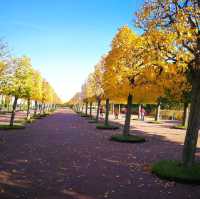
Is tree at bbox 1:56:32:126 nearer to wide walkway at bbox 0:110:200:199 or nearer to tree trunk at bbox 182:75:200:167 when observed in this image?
wide walkway at bbox 0:110:200:199

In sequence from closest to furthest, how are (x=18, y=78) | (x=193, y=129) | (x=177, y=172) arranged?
(x=177, y=172) < (x=193, y=129) < (x=18, y=78)

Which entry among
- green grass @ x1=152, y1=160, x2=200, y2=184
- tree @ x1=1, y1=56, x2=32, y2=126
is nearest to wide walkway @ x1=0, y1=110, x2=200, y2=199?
green grass @ x1=152, y1=160, x2=200, y2=184

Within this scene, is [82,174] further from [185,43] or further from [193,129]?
[185,43]

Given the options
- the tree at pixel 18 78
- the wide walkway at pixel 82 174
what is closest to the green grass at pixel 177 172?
the wide walkway at pixel 82 174

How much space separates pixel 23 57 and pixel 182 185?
674 inches

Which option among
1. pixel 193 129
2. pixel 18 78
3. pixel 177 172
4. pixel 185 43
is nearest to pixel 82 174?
pixel 177 172

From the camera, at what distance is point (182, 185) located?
29.2 feet

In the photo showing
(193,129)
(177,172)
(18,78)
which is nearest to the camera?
(177,172)

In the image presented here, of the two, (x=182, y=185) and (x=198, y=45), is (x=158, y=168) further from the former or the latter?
(x=198, y=45)

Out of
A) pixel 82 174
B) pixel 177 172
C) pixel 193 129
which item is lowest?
pixel 82 174

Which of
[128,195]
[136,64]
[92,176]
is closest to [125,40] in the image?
[136,64]

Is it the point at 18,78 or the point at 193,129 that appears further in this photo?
the point at 18,78

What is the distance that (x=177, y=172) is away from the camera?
9.52 m

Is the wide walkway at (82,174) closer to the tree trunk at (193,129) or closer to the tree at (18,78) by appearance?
the tree trunk at (193,129)
